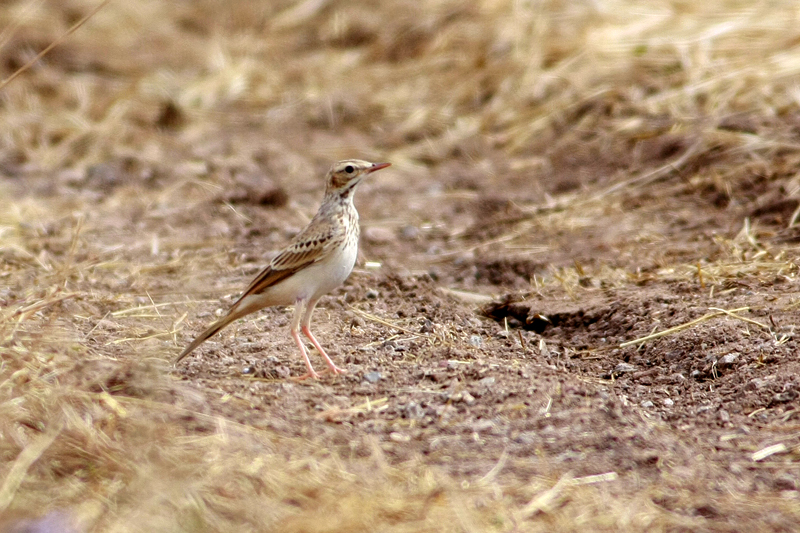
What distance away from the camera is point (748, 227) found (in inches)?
300

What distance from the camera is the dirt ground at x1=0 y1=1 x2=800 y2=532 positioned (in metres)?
4.14

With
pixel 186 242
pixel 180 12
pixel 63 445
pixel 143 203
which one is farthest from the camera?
pixel 180 12

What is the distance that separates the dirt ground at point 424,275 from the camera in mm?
4145

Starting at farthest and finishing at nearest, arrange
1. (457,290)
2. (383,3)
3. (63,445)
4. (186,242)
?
(383,3)
(186,242)
(457,290)
(63,445)

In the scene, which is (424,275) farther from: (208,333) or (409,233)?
(208,333)

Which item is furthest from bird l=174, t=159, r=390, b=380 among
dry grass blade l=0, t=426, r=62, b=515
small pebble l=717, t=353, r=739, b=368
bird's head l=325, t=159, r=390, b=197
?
small pebble l=717, t=353, r=739, b=368

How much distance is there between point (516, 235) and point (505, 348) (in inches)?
104

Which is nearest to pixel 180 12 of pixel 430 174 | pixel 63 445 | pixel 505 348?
pixel 430 174

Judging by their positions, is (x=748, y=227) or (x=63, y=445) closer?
(x=63, y=445)

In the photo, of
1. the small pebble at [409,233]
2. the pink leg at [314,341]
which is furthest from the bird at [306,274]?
the small pebble at [409,233]

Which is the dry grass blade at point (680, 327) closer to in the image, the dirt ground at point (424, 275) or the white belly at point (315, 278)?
the dirt ground at point (424, 275)

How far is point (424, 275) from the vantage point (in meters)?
7.54

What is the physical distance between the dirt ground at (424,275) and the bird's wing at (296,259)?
0.47 m

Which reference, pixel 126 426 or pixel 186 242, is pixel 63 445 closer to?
pixel 126 426
